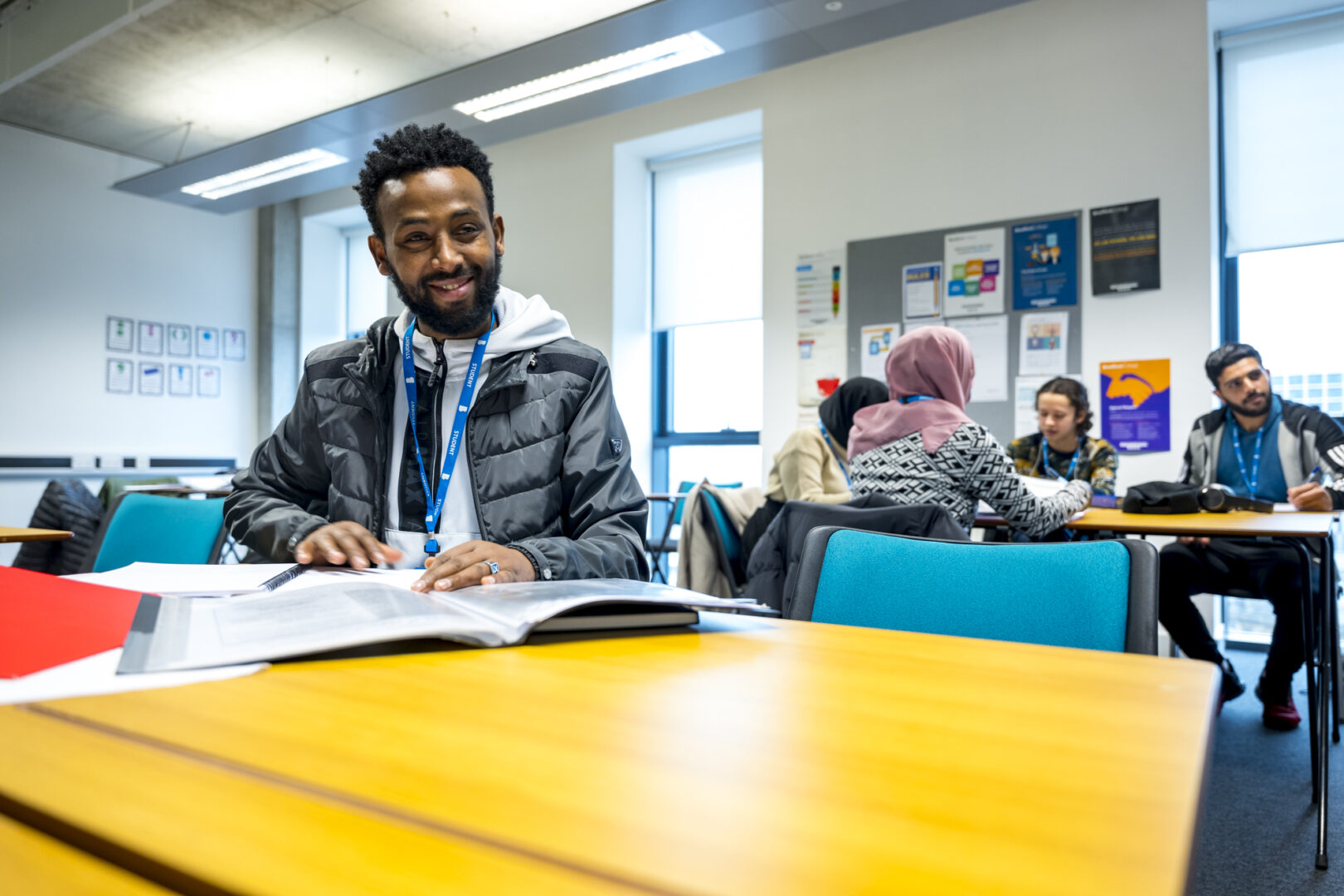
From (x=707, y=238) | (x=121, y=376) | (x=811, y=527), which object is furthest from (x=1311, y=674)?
(x=121, y=376)

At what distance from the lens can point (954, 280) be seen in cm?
454

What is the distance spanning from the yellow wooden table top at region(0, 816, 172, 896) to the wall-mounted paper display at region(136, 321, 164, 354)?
23.8ft

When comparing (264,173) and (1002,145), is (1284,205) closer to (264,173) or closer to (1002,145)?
(1002,145)

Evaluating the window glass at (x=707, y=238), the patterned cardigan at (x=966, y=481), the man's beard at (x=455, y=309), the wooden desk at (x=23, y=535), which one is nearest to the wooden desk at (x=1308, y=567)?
the patterned cardigan at (x=966, y=481)

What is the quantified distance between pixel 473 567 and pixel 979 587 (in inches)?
24.4

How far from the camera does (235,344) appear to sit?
7121 millimetres

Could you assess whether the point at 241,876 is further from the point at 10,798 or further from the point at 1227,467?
the point at 1227,467

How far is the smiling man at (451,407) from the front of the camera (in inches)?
52.5

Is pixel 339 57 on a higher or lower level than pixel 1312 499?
higher

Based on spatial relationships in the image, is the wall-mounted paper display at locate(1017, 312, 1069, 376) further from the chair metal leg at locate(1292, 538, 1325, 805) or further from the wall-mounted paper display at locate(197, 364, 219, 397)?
the wall-mounted paper display at locate(197, 364, 219, 397)

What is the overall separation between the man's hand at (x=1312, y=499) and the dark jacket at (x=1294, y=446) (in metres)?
0.18

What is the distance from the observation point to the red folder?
21.4 inches

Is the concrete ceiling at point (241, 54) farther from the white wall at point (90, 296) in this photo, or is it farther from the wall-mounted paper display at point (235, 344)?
the wall-mounted paper display at point (235, 344)

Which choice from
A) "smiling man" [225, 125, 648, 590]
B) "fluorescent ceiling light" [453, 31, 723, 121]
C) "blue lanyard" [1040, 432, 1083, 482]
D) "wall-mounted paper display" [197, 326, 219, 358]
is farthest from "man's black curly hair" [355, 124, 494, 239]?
"wall-mounted paper display" [197, 326, 219, 358]
